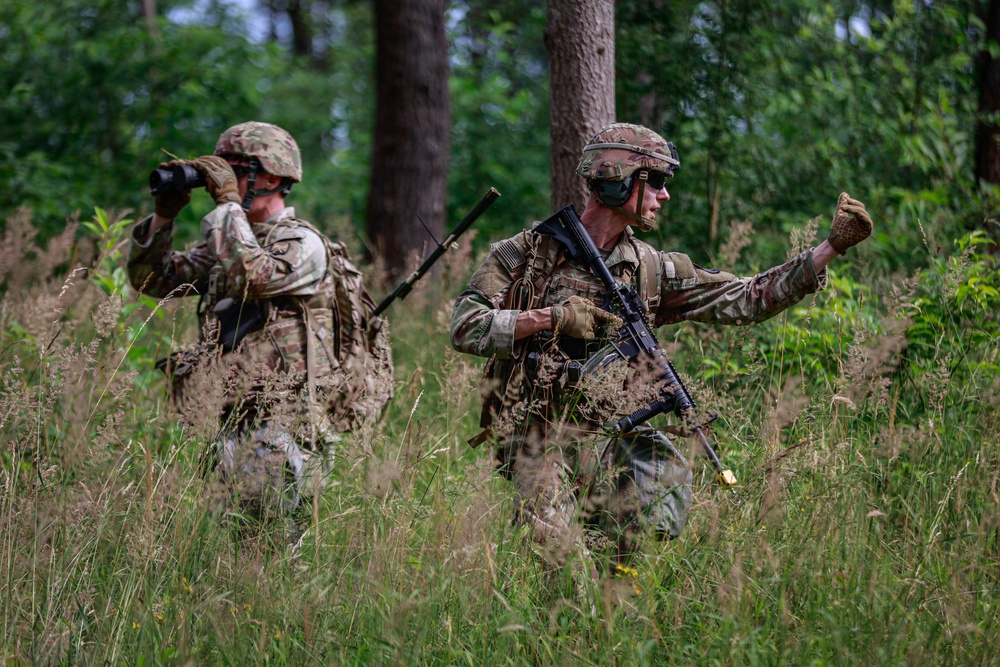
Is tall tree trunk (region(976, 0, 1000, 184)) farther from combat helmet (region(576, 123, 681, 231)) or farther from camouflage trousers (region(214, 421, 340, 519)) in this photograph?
camouflage trousers (region(214, 421, 340, 519))

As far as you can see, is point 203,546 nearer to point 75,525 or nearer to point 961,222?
point 75,525

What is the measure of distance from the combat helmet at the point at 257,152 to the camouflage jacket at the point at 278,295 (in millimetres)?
164

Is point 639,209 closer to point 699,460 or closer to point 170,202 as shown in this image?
point 699,460

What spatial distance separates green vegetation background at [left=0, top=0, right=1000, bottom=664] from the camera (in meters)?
2.95

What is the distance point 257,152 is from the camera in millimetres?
4316

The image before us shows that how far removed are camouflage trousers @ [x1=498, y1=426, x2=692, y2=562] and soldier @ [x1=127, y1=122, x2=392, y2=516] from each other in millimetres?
759

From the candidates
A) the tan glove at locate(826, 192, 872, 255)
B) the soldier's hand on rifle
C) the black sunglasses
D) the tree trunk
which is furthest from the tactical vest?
the tree trunk

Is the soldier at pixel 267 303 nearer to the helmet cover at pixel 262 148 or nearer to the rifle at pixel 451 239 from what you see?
the helmet cover at pixel 262 148

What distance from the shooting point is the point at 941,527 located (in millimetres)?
3646

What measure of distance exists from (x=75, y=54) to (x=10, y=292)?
535 cm

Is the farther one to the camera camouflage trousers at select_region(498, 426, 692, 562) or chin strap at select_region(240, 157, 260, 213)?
chin strap at select_region(240, 157, 260, 213)

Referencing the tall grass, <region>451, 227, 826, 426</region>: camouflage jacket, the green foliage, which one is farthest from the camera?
the green foliage

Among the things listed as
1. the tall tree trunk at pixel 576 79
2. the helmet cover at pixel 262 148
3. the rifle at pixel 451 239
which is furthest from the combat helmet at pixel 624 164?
the helmet cover at pixel 262 148

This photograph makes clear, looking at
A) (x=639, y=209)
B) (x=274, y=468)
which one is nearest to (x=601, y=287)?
(x=639, y=209)
